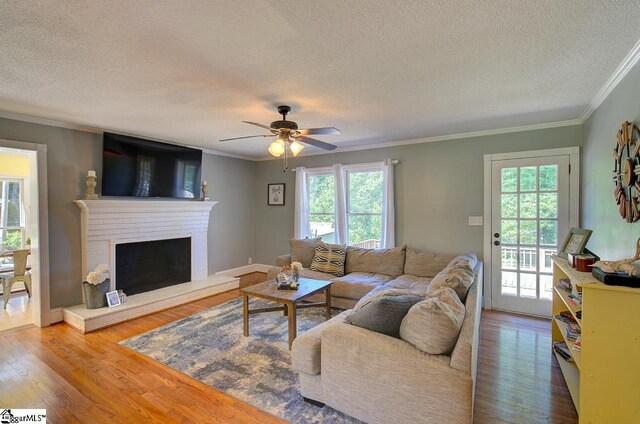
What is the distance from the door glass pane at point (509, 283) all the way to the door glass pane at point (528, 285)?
7 cm

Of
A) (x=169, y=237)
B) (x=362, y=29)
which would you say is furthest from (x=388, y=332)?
(x=169, y=237)

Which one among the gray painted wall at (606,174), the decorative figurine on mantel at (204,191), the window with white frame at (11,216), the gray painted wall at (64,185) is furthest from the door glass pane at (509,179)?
the window with white frame at (11,216)

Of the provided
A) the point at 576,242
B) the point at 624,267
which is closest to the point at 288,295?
the point at 624,267

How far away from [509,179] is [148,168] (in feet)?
16.5

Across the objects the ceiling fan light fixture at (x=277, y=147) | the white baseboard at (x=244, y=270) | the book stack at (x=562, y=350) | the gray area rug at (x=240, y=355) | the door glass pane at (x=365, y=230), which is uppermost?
the ceiling fan light fixture at (x=277, y=147)

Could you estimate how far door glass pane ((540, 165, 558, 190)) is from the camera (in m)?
3.65

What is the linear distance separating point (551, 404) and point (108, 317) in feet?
14.4

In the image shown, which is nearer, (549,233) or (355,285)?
(549,233)

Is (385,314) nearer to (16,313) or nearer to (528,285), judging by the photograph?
(528,285)

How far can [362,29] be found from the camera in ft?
5.57

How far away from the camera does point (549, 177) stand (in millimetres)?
3680

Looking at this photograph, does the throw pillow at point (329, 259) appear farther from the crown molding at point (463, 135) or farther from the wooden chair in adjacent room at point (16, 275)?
the wooden chair in adjacent room at point (16, 275)

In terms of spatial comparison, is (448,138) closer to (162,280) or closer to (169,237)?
(169,237)

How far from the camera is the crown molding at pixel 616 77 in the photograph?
1.94 metres
